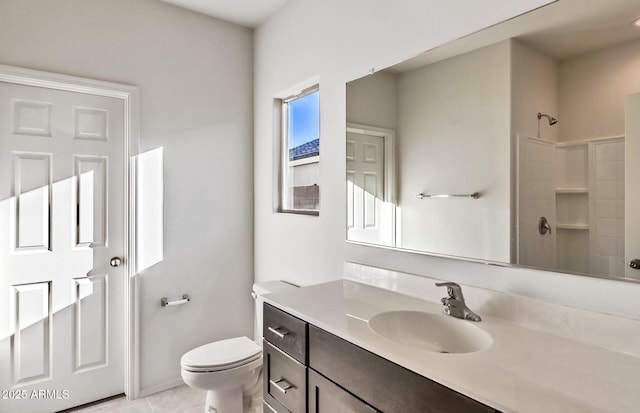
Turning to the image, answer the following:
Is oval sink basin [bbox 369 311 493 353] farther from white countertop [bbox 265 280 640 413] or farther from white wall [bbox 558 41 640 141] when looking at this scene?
white wall [bbox 558 41 640 141]

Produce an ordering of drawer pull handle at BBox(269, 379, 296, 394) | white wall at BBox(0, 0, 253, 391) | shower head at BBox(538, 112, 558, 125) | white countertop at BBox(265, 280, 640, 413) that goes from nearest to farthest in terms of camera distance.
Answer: white countertop at BBox(265, 280, 640, 413)
shower head at BBox(538, 112, 558, 125)
drawer pull handle at BBox(269, 379, 296, 394)
white wall at BBox(0, 0, 253, 391)

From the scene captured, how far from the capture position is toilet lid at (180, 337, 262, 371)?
73.5 inches

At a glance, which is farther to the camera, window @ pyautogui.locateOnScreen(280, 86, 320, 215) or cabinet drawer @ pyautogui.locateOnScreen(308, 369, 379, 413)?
window @ pyautogui.locateOnScreen(280, 86, 320, 215)

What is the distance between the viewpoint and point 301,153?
2439 millimetres

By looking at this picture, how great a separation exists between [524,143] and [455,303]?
1.99 feet

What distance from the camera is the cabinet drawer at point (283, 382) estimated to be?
4.28 ft

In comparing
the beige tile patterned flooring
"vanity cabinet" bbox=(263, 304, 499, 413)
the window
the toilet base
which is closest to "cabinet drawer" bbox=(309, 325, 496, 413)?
"vanity cabinet" bbox=(263, 304, 499, 413)

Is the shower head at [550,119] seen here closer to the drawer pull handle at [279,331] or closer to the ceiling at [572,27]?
the ceiling at [572,27]

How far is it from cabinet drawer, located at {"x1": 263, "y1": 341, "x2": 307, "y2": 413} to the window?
1000 millimetres

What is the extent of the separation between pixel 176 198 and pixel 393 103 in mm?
1654

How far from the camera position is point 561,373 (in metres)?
0.87

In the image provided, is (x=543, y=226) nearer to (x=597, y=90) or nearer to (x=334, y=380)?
(x=597, y=90)

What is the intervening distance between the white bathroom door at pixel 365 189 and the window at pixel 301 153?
0.36 metres

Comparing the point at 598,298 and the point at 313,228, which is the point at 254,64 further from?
the point at 598,298
